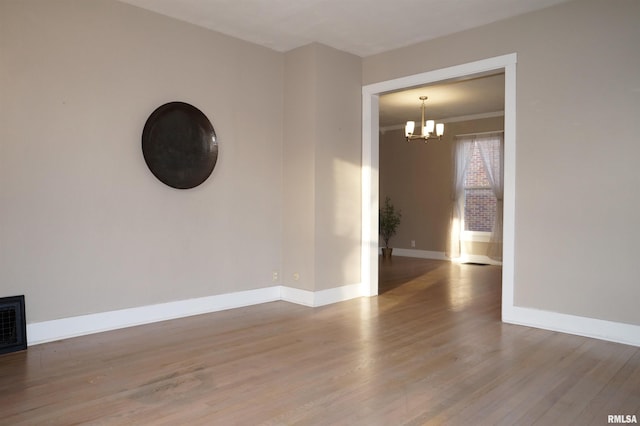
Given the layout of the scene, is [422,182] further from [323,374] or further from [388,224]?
[323,374]

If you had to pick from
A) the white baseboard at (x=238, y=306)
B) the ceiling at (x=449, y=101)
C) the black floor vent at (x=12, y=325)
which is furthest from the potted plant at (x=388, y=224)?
the black floor vent at (x=12, y=325)

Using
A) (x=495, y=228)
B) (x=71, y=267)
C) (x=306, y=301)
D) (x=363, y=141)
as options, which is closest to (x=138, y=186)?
(x=71, y=267)

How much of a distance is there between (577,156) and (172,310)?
3.88 metres

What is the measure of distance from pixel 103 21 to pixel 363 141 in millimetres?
2960

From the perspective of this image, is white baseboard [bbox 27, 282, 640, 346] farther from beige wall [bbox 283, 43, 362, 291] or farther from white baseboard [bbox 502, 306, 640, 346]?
beige wall [bbox 283, 43, 362, 291]

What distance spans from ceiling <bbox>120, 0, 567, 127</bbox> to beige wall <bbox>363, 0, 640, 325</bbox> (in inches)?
14.4

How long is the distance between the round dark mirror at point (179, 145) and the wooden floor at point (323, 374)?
54.4 inches

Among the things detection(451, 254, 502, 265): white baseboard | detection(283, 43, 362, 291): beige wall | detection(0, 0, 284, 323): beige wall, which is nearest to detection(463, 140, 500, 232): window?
detection(451, 254, 502, 265): white baseboard

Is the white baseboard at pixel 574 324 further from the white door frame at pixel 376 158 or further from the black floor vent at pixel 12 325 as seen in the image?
the black floor vent at pixel 12 325

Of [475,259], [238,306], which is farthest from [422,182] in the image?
[238,306]

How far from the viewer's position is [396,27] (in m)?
4.48

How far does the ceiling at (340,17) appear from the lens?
3.96m

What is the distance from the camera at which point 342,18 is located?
427cm

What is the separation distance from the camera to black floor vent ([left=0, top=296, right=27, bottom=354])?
10.9ft
